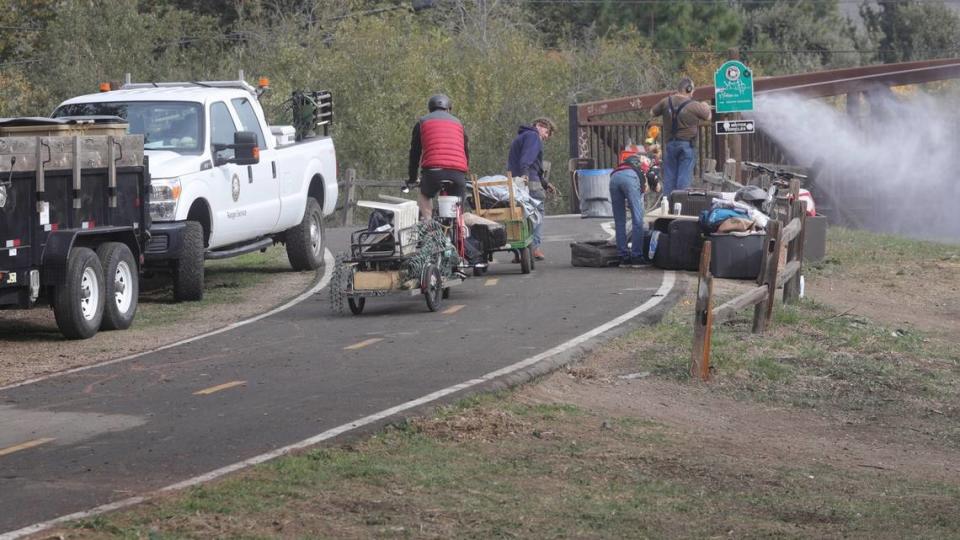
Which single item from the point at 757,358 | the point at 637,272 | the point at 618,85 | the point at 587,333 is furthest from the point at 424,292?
the point at 618,85

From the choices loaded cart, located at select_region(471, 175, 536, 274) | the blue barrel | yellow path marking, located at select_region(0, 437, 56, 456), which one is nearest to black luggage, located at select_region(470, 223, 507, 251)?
loaded cart, located at select_region(471, 175, 536, 274)

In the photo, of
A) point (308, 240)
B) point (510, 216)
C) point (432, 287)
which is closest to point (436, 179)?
point (432, 287)

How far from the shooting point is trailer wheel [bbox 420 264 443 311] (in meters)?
14.6

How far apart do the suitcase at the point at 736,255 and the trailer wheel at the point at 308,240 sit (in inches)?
201

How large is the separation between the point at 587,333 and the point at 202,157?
17.5 ft

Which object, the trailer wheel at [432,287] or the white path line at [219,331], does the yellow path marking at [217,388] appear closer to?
the white path line at [219,331]

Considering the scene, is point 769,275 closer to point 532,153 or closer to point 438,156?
point 438,156

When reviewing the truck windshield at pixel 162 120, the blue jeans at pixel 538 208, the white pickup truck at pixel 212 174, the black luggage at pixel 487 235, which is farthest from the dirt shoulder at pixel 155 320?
the blue jeans at pixel 538 208

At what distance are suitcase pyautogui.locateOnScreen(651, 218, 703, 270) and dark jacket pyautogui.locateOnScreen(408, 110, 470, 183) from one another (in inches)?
140

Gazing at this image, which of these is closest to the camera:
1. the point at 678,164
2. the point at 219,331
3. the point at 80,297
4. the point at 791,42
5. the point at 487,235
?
the point at 80,297

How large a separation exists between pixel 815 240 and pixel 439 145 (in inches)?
273

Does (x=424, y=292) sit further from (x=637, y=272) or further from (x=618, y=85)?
(x=618, y=85)

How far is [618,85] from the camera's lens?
1943 inches

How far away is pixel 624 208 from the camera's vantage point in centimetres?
1895
